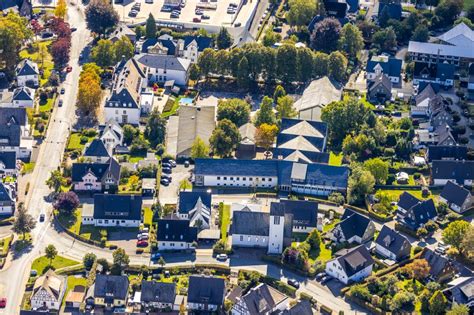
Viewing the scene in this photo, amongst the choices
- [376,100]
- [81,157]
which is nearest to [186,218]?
[81,157]

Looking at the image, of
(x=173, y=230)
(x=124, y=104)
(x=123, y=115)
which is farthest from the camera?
(x=123, y=115)

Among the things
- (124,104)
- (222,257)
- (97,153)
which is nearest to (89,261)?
(222,257)

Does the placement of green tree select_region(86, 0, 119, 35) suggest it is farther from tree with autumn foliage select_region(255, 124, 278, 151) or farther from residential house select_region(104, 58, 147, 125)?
tree with autumn foliage select_region(255, 124, 278, 151)

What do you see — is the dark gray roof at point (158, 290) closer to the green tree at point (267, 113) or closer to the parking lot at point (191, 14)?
the green tree at point (267, 113)

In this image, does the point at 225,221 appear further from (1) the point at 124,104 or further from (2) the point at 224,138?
(1) the point at 124,104

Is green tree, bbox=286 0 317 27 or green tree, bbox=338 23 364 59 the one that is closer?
green tree, bbox=338 23 364 59

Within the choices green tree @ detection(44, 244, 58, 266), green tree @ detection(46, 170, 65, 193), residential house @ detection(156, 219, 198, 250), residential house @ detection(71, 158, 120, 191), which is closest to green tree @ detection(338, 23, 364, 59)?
residential house @ detection(71, 158, 120, 191)
